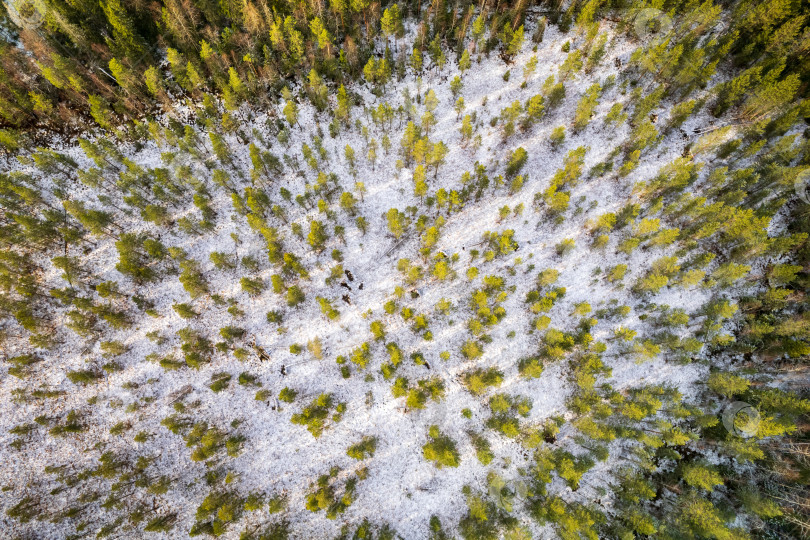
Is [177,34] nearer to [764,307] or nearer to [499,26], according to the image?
Result: [499,26]

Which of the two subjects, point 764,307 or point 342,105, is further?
point 342,105

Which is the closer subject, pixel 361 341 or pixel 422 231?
pixel 361 341

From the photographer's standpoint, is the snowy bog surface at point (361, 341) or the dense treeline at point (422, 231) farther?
the snowy bog surface at point (361, 341)

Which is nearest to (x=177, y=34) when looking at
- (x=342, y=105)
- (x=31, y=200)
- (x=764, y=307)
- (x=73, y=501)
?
(x=342, y=105)

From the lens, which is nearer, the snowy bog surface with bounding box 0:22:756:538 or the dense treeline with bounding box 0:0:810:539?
the dense treeline with bounding box 0:0:810:539

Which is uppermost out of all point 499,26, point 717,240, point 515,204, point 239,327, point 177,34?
point 177,34

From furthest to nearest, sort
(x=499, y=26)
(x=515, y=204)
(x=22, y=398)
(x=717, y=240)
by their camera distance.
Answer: (x=499, y=26), (x=515, y=204), (x=717, y=240), (x=22, y=398)

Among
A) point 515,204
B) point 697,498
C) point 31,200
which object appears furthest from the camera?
point 515,204

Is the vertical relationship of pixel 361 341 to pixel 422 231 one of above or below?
below
